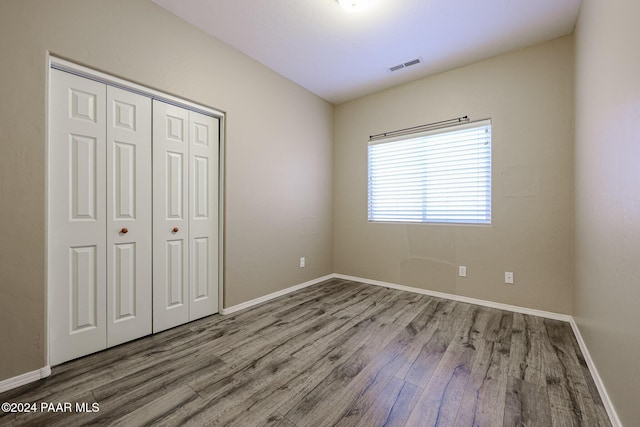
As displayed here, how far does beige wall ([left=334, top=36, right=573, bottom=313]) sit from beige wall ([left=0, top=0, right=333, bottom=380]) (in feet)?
3.97

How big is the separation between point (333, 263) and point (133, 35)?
3659 mm

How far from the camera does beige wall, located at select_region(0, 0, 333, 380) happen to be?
63.6 inches

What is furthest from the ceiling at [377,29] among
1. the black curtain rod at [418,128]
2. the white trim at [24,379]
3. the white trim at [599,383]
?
the white trim at [24,379]

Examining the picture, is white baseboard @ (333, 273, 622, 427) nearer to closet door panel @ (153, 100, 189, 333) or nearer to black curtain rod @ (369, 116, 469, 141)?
black curtain rod @ (369, 116, 469, 141)

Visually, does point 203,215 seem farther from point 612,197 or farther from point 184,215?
point 612,197

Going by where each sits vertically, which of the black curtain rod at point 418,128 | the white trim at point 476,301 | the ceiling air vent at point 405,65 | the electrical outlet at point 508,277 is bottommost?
the white trim at point 476,301

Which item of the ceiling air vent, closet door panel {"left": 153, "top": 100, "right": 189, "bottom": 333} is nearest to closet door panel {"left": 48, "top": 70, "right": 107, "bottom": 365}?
closet door panel {"left": 153, "top": 100, "right": 189, "bottom": 333}

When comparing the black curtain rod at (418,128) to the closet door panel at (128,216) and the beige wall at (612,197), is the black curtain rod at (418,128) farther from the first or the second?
the closet door panel at (128,216)

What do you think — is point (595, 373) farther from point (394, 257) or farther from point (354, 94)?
point (354, 94)

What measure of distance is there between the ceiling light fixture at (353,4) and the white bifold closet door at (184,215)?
1620 millimetres

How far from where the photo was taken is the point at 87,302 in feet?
6.49

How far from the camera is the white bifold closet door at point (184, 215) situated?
7.79ft

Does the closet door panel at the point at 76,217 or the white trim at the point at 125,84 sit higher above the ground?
the white trim at the point at 125,84

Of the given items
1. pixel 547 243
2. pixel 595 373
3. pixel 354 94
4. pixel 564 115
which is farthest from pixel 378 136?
pixel 595 373
